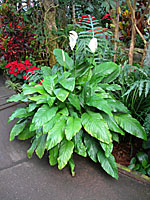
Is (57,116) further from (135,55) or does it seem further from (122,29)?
(122,29)

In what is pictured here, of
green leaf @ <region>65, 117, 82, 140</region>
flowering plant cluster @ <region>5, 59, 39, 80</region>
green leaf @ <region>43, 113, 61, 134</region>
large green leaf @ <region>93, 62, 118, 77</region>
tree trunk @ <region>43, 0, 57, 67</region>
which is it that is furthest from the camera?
flowering plant cluster @ <region>5, 59, 39, 80</region>

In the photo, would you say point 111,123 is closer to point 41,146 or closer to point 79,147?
point 79,147

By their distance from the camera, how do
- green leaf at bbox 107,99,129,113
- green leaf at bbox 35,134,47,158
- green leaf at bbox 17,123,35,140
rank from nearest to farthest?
green leaf at bbox 35,134,47,158 → green leaf at bbox 107,99,129,113 → green leaf at bbox 17,123,35,140

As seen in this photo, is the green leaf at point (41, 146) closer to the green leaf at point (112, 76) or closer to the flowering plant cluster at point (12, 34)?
the green leaf at point (112, 76)

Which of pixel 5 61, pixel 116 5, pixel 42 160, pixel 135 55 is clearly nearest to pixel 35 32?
pixel 5 61

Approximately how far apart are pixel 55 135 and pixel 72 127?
0.18 m

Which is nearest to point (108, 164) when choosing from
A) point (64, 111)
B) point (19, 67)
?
point (64, 111)

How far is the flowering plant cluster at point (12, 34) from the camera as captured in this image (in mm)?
3420

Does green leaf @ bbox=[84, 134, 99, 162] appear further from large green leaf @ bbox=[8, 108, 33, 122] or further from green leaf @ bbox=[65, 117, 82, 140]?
large green leaf @ bbox=[8, 108, 33, 122]

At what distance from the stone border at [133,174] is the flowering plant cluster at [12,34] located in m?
2.74

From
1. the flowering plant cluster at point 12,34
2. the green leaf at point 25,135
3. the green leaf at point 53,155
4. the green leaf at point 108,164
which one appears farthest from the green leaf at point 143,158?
the flowering plant cluster at point 12,34

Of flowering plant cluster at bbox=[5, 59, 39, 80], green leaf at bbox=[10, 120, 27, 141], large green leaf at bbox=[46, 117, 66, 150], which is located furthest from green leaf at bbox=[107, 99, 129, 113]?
flowering plant cluster at bbox=[5, 59, 39, 80]

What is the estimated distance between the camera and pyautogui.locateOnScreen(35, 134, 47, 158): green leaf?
1927 mm

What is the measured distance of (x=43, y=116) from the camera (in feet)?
6.09
